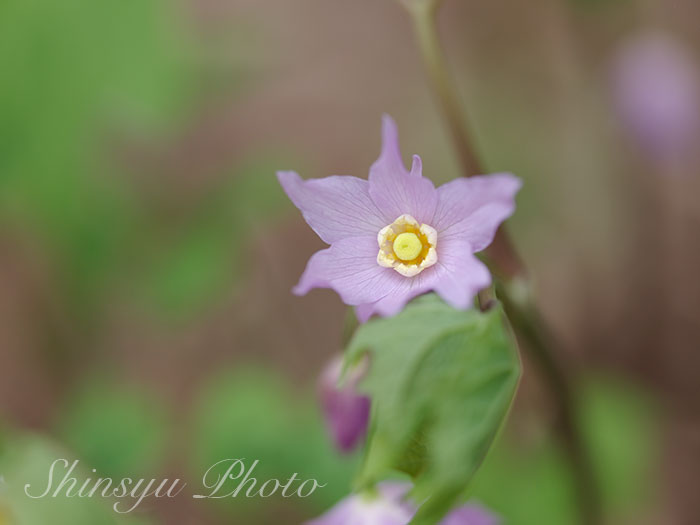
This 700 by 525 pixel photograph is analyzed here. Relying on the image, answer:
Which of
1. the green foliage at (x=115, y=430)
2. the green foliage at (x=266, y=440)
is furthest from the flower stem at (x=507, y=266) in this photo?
the green foliage at (x=115, y=430)

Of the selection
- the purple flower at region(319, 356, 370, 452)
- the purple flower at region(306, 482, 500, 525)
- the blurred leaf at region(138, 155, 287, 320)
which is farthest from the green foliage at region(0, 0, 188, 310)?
the purple flower at region(306, 482, 500, 525)

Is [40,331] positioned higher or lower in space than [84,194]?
lower

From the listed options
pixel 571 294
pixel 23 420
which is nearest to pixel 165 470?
pixel 23 420

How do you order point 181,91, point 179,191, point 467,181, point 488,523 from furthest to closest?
1. point 179,191
2. point 181,91
3. point 488,523
4. point 467,181

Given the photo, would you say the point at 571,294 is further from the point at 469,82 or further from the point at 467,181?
the point at 467,181

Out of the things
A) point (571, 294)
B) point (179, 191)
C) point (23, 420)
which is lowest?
point (571, 294)

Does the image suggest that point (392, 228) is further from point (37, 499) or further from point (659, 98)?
point (659, 98)

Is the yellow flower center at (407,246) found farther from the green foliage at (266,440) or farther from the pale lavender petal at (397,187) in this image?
the green foliage at (266,440)
